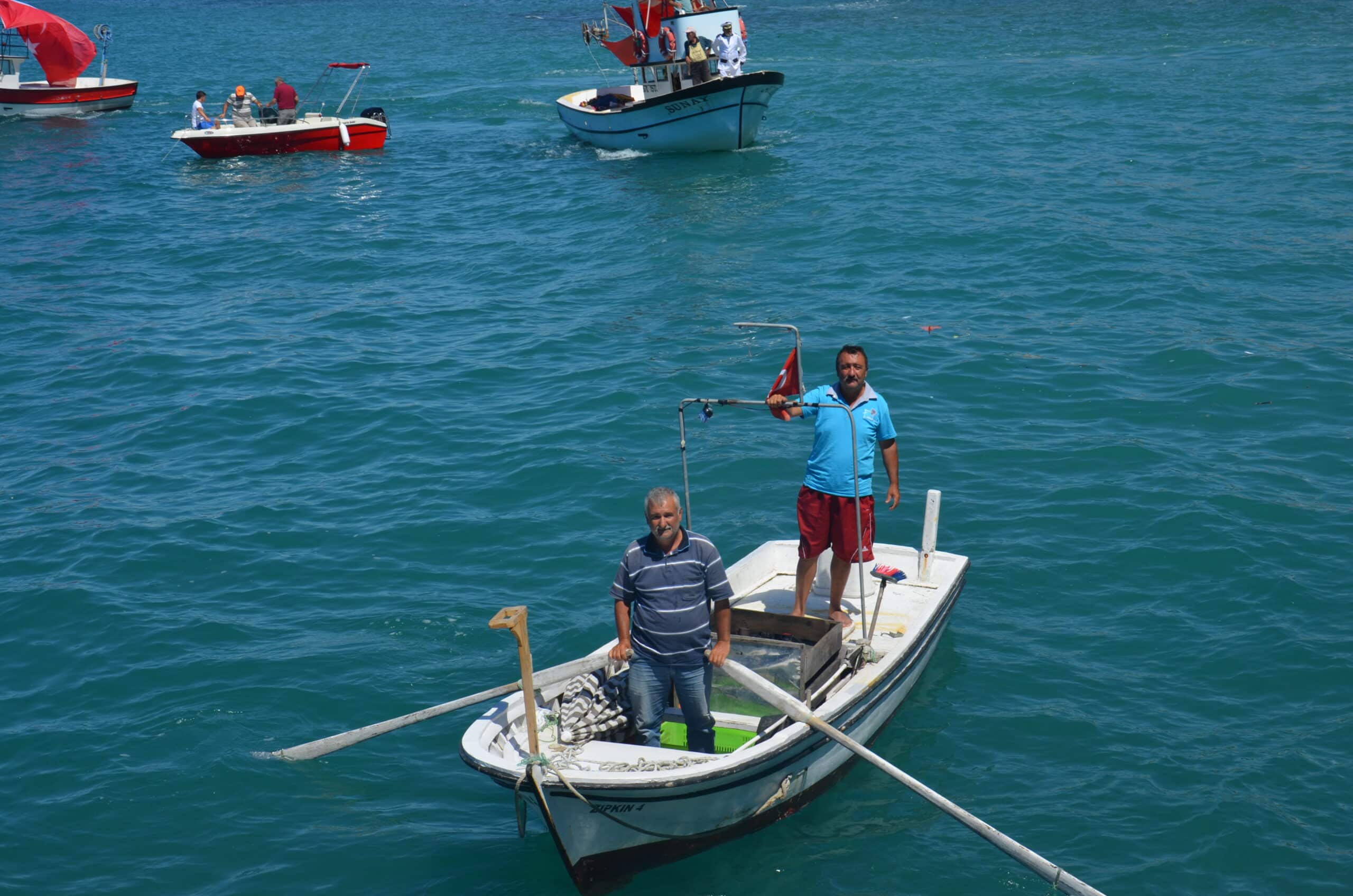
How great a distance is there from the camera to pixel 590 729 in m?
7.93

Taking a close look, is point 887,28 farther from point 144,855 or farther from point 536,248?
point 144,855

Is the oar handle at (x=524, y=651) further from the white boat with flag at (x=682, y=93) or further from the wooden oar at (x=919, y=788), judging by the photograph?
the white boat with flag at (x=682, y=93)

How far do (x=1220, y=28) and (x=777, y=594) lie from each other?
38.0m

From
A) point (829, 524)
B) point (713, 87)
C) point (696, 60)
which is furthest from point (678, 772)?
point (696, 60)

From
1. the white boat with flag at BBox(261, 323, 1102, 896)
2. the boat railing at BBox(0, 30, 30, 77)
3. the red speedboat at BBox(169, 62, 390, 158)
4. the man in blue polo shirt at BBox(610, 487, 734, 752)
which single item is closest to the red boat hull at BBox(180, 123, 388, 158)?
the red speedboat at BBox(169, 62, 390, 158)

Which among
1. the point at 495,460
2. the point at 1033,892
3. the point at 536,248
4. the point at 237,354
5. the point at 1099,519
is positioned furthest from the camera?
the point at 536,248

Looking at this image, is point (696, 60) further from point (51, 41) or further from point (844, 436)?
point (51, 41)

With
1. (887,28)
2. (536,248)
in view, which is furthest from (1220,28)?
(536,248)

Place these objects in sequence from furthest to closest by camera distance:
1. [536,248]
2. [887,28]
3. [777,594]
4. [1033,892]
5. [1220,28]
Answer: [887,28] < [1220,28] < [536,248] < [777,594] < [1033,892]

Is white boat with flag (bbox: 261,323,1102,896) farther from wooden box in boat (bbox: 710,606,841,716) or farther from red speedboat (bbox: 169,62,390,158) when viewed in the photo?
red speedboat (bbox: 169,62,390,158)

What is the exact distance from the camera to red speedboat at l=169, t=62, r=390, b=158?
101 ft

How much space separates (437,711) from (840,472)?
3343mm

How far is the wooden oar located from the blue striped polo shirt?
314 millimetres

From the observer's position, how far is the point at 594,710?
8.04 metres
